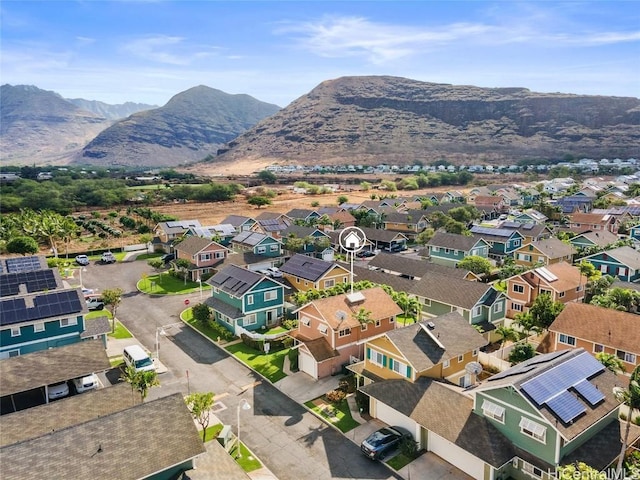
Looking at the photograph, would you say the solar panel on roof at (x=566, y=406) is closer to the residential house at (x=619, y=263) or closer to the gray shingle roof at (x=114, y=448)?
the gray shingle roof at (x=114, y=448)

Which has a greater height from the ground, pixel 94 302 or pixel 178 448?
pixel 178 448

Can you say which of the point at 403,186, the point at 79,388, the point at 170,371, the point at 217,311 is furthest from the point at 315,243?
the point at 403,186

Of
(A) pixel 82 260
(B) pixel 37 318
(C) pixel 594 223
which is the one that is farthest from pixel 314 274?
(C) pixel 594 223

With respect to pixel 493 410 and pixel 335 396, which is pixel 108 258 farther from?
pixel 493 410

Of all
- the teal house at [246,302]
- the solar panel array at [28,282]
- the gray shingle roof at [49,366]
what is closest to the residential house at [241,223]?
the teal house at [246,302]

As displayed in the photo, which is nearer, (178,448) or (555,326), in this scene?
(178,448)

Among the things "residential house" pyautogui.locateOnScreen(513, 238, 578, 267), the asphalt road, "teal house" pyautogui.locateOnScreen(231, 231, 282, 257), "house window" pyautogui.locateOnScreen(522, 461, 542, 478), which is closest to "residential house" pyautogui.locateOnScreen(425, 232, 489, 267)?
"residential house" pyautogui.locateOnScreen(513, 238, 578, 267)

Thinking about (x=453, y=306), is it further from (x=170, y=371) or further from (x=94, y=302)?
(x=94, y=302)
